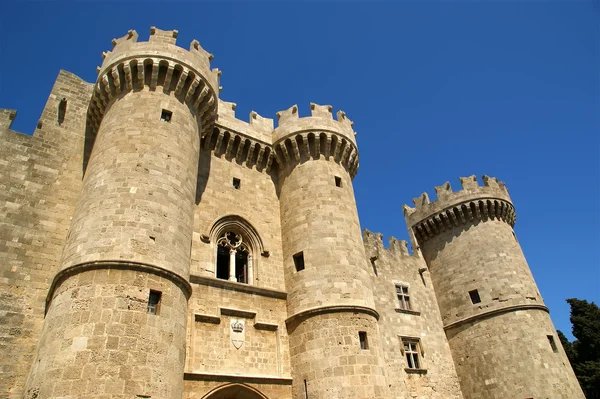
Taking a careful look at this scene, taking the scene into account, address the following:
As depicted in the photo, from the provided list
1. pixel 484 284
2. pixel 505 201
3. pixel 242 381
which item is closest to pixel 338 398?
pixel 242 381

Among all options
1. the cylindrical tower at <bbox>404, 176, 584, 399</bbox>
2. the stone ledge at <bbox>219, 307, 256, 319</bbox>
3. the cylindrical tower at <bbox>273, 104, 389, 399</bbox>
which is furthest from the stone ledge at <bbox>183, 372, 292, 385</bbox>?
the cylindrical tower at <bbox>404, 176, 584, 399</bbox>

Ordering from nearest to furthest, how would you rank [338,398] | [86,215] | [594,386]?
[86,215] < [338,398] < [594,386]

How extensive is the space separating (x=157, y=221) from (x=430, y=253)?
48.7 ft

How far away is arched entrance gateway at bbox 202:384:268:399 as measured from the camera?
405 inches

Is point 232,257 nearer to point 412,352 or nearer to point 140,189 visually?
point 140,189

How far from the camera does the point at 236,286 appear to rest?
12.1m

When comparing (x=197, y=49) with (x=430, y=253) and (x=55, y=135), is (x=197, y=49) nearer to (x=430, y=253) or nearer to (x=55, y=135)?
(x=55, y=135)

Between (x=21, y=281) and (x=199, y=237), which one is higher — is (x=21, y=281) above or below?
below

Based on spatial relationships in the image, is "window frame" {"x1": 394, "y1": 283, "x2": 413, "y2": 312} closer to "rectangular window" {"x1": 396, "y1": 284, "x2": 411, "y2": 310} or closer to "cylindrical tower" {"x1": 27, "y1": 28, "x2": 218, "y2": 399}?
"rectangular window" {"x1": 396, "y1": 284, "x2": 411, "y2": 310}

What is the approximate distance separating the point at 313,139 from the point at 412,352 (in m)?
9.05

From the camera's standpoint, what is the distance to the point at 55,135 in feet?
40.4

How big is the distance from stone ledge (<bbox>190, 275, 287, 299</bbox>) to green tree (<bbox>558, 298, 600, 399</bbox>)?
23367 mm

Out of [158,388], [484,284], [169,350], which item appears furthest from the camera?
[484,284]

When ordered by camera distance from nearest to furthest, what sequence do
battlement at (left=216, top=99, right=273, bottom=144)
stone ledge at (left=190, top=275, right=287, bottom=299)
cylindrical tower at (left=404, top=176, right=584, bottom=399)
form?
stone ledge at (left=190, top=275, right=287, bottom=299) < battlement at (left=216, top=99, right=273, bottom=144) < cylindrical tower at (left=404, top=176, right=584, bottom=399)
